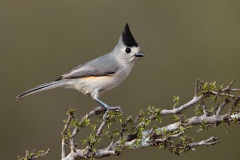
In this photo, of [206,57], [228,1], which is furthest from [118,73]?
[228,1]

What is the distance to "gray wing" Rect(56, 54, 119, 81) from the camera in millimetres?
4699

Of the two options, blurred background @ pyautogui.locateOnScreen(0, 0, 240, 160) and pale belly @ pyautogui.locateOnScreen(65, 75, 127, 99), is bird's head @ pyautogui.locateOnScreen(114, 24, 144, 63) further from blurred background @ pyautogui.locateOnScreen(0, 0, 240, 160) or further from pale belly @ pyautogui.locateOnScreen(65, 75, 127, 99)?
blurred background @ pyautogui.locateOnScreen(0, 0, 240, 160)

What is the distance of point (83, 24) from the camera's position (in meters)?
8.02

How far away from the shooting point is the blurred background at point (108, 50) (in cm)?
692

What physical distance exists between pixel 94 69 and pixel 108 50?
2.75 m

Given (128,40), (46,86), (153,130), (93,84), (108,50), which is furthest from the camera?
(108,50)

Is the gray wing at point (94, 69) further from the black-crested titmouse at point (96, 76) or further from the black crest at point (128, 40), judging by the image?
the black crest at point (128, 40)

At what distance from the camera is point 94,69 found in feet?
15.7

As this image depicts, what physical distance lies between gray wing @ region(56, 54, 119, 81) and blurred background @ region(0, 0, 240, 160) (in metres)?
1.80

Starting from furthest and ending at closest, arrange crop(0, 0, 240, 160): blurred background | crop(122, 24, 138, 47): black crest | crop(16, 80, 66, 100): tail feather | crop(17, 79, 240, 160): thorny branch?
crop(0, 0, 240, 160): blurred background < crop(122, 24, 138, 47): black crest < crop(16, 80, 66, 100): tail feather < crop(17, 79, 240, 160): thorny branch

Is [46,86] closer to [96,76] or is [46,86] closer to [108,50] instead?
[96,76]

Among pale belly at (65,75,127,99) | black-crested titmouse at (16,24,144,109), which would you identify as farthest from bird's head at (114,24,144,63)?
pale belly at (65,75,127,99)

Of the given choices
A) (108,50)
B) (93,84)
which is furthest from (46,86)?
(108,50)

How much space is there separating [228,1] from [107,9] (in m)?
1.66
